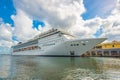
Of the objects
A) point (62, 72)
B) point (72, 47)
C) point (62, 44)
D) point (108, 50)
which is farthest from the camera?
point (108, 50)

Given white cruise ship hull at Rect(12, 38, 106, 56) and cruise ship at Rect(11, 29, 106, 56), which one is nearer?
white cruise ship hull at Rect(12, 38, 106, 56)

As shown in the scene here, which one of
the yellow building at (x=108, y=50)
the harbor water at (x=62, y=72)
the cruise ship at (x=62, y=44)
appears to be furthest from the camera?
the yellow building at (x=108, y=50)

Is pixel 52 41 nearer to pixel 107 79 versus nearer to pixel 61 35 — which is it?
pixel 61 35

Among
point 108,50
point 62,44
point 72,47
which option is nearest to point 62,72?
point 72,47

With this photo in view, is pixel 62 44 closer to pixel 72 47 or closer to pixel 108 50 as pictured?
pixel 72 47

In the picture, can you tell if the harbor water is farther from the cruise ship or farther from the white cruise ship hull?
the cruise ship

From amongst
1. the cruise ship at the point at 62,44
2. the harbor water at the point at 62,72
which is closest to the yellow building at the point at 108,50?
the cruise ship at the point at 62,44

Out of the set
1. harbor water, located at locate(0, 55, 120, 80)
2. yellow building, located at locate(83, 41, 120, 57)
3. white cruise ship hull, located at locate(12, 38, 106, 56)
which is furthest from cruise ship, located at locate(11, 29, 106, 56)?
yellow building, located at locate(83, 41, 120, 57)

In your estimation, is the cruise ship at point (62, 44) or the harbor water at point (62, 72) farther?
the cruise ship at point (62, 44)

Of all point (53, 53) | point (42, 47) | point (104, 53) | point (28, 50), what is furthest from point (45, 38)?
point (104, 53)

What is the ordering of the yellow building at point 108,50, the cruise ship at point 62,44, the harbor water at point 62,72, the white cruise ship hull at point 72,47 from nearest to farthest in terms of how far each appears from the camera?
the harbor water at point 62,72, the white cruise ship hull at point 72,47, the cruise ship at point 62,44, the yellow building at point 108,50

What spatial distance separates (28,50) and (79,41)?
4399cm

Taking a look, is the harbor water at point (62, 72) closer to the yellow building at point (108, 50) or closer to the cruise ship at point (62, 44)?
the cruise ship at point (62, 44)

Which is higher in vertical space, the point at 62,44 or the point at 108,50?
the point at 62,44
